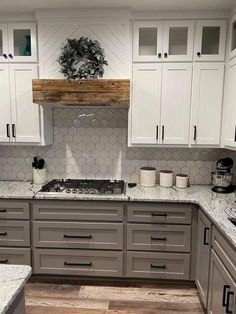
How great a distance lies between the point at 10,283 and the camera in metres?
1.09

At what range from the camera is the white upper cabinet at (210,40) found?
2549mm

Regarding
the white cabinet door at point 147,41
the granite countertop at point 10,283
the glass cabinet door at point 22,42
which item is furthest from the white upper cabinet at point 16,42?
the granite countertop at point 10,283

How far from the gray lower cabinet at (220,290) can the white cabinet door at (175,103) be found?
117 centimetres

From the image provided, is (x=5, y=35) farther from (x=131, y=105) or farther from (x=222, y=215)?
(x=222, y=215)

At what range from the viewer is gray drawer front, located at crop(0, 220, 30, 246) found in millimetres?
2562

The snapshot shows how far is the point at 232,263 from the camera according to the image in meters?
1.59

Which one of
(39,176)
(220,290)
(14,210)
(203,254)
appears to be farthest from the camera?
(39,176)

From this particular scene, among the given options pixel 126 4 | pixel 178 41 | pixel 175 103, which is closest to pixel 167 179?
pixel 175 103

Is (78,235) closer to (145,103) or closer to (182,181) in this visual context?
(182,181)

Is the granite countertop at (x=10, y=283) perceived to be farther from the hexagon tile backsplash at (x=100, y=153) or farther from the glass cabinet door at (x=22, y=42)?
the glass cabinet door at (x=22, y=42)

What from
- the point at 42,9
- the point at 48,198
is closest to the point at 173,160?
the point at 48,198

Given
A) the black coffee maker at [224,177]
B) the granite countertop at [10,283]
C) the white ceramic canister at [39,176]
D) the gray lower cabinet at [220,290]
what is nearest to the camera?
the granite countertop at [10,283]

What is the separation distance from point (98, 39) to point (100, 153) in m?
1.20

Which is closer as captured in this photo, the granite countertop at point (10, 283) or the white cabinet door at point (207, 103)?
the granite countertop at point (10, 283)
